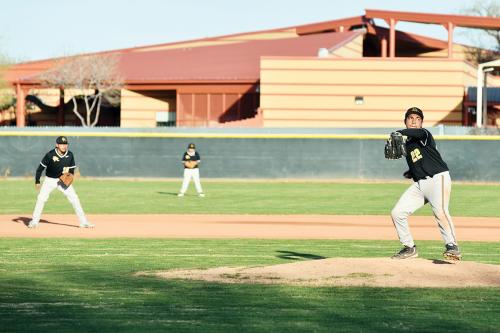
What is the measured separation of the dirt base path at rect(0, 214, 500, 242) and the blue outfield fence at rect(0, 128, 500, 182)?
1366 cm

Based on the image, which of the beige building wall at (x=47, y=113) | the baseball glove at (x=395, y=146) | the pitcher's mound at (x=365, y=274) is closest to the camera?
the pitcher's mound at (x=365, y=274)

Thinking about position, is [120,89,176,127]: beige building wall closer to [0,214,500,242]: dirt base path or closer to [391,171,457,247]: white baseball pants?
[0,214,500,242]: dirt base path

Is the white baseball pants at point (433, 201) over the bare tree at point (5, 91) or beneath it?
beneath

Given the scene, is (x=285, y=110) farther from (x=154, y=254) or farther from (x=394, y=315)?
(x=394, y=315)

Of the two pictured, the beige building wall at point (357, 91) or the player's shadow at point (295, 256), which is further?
the beige building wall at point (357, 91)

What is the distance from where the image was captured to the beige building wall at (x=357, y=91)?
1940 inches

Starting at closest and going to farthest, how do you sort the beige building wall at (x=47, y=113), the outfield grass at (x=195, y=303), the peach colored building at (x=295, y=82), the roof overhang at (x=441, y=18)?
the outfield grass at (x=195, y=303)
the peach colored building at (x=295, y=82)
the roof overhang at (x=441, y=18)
the beige building wall at (x=47, y=113)

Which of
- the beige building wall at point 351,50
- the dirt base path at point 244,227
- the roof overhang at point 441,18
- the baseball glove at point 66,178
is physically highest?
the roof overhang at point 441,18

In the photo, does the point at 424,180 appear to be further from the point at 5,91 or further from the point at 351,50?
the point at 5,91

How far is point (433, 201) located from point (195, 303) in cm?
389

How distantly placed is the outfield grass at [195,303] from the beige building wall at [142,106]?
40.8 meters

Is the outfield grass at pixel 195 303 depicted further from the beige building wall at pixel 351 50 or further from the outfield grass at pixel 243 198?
the beige building wall at pixel 351 50

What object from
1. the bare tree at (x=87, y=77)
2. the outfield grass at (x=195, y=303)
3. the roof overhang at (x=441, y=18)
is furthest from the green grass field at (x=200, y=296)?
the bare tree at (x=87, y=77)

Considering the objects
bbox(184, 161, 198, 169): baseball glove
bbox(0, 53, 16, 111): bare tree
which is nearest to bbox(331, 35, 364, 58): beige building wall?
bbox(0, 53, 16, 111): bare tree
